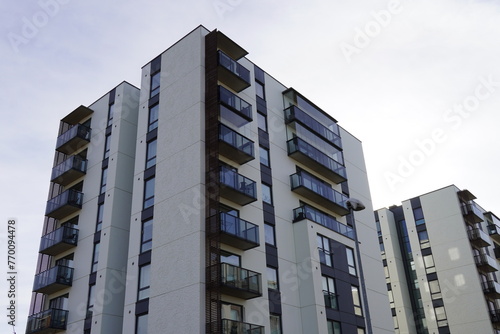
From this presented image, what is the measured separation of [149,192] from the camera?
28.4m

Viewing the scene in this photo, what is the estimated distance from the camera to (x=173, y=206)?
85.5 feet

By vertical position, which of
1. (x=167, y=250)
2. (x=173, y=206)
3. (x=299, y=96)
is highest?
(x=299, y=96)

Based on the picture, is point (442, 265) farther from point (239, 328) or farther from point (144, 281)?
point (144, 281)

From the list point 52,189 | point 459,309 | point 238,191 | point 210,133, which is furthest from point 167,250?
point 459,309

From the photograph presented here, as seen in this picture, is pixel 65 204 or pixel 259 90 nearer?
pixel 65 204

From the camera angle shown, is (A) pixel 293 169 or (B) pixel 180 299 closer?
(B) pixel 180 299

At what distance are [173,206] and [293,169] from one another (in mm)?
9662

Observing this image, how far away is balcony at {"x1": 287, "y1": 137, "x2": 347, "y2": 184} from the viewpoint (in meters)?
32.8

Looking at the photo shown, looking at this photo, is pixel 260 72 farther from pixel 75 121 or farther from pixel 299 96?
pixel 75 121

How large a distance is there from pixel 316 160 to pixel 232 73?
27.7 feet

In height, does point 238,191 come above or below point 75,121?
below

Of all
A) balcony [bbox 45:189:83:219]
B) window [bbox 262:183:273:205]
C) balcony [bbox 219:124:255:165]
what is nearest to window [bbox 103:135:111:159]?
balcony [bbox 45:189:83:219]

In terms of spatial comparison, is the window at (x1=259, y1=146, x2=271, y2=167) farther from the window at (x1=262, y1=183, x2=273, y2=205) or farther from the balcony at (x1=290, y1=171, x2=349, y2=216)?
the balcony at (x1=290, y1=171, x2=349, y2=216)

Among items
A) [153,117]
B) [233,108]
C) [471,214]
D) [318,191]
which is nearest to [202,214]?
[233,108]
